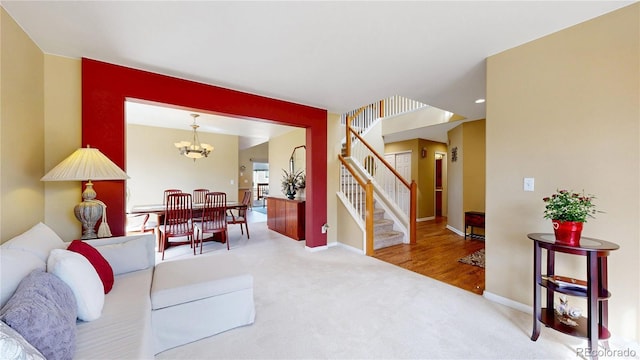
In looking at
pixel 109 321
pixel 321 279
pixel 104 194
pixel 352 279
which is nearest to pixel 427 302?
pixel 352 279

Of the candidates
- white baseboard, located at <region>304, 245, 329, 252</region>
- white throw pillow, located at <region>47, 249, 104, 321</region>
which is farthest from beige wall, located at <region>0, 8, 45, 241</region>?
white baseboard, located at <region>304, 245, 329, 252</region>

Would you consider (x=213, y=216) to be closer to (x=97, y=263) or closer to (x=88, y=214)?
(x=88, y=214)

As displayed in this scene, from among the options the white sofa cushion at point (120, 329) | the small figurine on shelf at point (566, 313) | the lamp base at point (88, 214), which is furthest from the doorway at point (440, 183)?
the lamp base at point (88, 214)

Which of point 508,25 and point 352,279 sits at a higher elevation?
point 508,25

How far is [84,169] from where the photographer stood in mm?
2051

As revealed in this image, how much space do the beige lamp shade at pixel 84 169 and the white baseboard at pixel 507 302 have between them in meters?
3.68

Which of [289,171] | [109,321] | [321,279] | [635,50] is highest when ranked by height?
[635,50]

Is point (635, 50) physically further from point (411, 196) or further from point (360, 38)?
point (411, 196)

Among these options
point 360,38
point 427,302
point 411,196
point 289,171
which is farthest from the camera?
point 289,171

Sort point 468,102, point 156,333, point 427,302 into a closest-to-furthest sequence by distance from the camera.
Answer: point 156,333 < point 427,302 < point 468,102

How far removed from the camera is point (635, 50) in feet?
5.75

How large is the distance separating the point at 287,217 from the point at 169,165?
3.37 metres

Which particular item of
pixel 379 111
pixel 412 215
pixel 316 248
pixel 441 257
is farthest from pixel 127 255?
pixel 379 111

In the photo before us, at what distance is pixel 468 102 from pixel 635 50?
2129 millimetres
